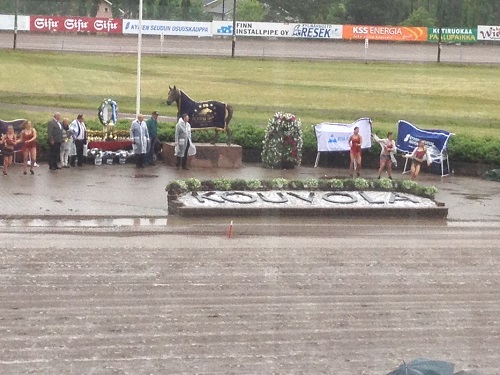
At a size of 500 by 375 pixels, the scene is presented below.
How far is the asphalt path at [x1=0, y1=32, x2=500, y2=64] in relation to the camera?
211ft

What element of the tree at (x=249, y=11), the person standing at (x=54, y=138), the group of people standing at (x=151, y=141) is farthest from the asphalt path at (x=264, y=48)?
the person standing at (x=54, y=138)

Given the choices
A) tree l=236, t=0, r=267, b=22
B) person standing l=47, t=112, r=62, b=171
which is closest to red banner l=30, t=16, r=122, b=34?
tree l=236, t=0, r=267, b=22

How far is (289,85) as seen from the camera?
4925cm

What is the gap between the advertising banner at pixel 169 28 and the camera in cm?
7250

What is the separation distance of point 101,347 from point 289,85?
121 feet

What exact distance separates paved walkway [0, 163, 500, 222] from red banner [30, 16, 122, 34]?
45.6 m

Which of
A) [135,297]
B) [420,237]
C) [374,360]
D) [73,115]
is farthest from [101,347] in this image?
[73,115]

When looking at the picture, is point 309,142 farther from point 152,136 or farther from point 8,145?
point 8,145

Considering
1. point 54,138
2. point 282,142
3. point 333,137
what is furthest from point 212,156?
point 54,138

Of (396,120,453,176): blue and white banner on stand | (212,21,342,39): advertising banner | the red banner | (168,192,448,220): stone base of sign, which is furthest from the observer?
(212,21,342,39): advertising banner

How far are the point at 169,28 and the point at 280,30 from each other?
845cm

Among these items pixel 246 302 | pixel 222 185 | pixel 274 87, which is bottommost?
pixel 246 302

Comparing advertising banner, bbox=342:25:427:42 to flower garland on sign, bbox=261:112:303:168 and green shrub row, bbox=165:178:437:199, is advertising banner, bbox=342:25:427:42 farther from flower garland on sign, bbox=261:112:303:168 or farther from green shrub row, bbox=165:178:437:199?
green shrub row, bbox=165:178:437:199

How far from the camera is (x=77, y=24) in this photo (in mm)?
73688
